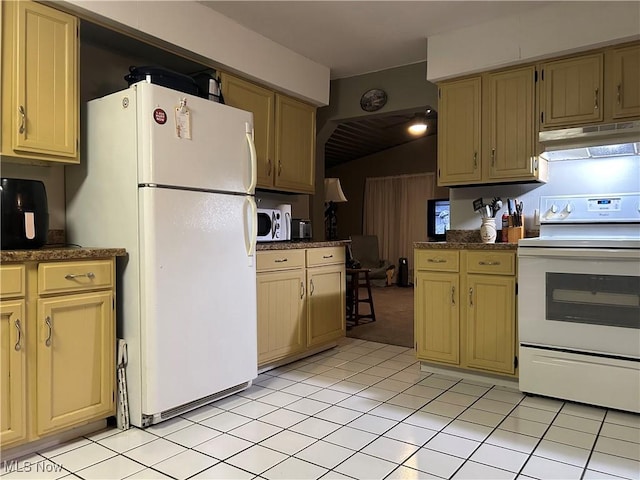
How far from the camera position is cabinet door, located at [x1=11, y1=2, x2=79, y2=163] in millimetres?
2068

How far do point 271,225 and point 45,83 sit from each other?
1.70m

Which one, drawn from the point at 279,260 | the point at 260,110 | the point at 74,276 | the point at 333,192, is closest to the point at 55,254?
the point at 74,276

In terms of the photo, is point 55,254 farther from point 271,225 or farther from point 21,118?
point 271,225

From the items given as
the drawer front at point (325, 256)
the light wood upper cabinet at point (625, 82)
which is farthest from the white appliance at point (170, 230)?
the light wood upper cabinet at point (625, 82)

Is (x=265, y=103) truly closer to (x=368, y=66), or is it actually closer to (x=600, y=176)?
(x=368, y=66)

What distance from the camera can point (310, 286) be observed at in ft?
11.4

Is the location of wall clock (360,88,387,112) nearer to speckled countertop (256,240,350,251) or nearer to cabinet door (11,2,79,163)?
speckled countertop (256,240,350,251)

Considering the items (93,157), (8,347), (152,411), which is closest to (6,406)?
(8,347)

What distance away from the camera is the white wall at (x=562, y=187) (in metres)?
2.88

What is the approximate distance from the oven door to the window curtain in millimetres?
5848

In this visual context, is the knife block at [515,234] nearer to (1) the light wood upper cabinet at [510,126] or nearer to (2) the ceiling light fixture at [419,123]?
(1) the light wood upper cabinet at [510,126]

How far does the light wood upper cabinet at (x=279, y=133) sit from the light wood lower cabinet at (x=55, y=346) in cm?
158

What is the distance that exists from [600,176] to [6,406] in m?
3.50

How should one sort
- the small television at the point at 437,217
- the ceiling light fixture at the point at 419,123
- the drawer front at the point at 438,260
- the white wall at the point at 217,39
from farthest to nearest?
the small television at the point at 437,217, the ceiling light fixture at the point at 419,123, the drawer front at the point at 438,260, the white wall at the point at 217,39
